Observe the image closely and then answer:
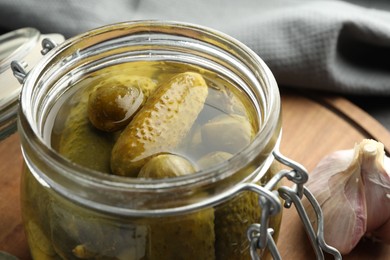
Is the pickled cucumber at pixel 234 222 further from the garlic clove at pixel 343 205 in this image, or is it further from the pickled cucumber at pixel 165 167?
the garlic clove at pixel 343 205

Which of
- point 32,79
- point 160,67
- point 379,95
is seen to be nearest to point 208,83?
point 160,67

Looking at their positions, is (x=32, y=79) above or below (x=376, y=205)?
above

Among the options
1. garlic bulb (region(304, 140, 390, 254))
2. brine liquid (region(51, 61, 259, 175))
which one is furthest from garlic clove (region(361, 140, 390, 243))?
brine liquid (region(51, 61, 259, 175))

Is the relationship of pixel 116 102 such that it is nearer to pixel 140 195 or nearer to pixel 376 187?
pixel 140 195

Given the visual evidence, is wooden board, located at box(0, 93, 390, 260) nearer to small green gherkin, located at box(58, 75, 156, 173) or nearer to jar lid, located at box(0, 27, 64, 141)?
jar lid, located at box(0, 27, 64, 141)

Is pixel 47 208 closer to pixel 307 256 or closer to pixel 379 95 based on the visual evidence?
pixel 307 256

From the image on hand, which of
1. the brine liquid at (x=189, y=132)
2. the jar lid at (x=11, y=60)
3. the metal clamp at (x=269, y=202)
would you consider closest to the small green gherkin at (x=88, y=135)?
the brine liquid at (x=189, y=132)
